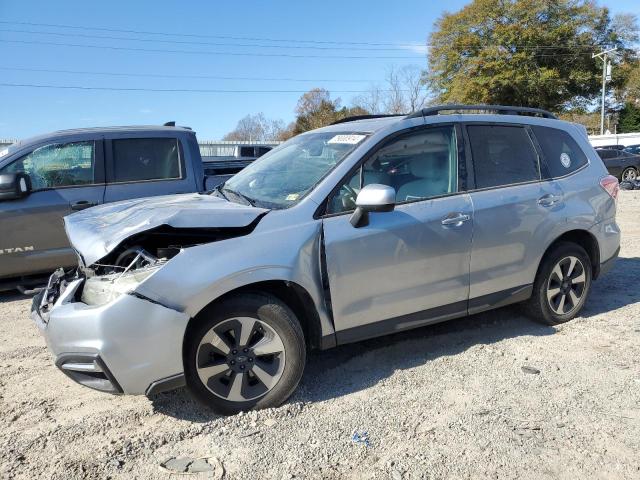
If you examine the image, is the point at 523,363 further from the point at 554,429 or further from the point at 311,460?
the point at 311,460

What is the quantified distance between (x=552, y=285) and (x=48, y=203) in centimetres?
518

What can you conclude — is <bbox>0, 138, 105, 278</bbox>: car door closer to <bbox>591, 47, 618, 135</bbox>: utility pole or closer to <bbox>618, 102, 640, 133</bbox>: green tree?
<bbox>591, 47, 618, 135</bbox>: utility pole

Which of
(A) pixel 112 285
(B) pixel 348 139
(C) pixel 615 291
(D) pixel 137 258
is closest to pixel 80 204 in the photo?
(D) pixel 137 258

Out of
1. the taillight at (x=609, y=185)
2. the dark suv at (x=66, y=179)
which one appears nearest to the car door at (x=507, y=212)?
the taillight at (x=609, y=185)

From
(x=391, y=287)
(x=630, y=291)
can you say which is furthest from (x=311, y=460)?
(x=630, y=291)

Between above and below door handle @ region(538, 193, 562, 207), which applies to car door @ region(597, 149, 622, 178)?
below

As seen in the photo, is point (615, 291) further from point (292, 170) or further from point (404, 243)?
point (292, 170)

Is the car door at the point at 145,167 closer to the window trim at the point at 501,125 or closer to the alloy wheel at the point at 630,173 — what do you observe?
the window trim at the point at 501,125

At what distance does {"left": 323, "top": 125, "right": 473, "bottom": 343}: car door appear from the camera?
11.1ft

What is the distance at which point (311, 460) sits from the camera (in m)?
2.77

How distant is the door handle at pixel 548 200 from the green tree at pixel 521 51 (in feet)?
111

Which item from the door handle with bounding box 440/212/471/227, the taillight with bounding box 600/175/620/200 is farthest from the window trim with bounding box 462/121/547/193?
the taillight with bounding box 600/175/620/200

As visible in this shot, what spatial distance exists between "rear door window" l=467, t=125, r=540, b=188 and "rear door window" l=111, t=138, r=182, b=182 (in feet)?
12.6

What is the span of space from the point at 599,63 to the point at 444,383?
43.3 metres
